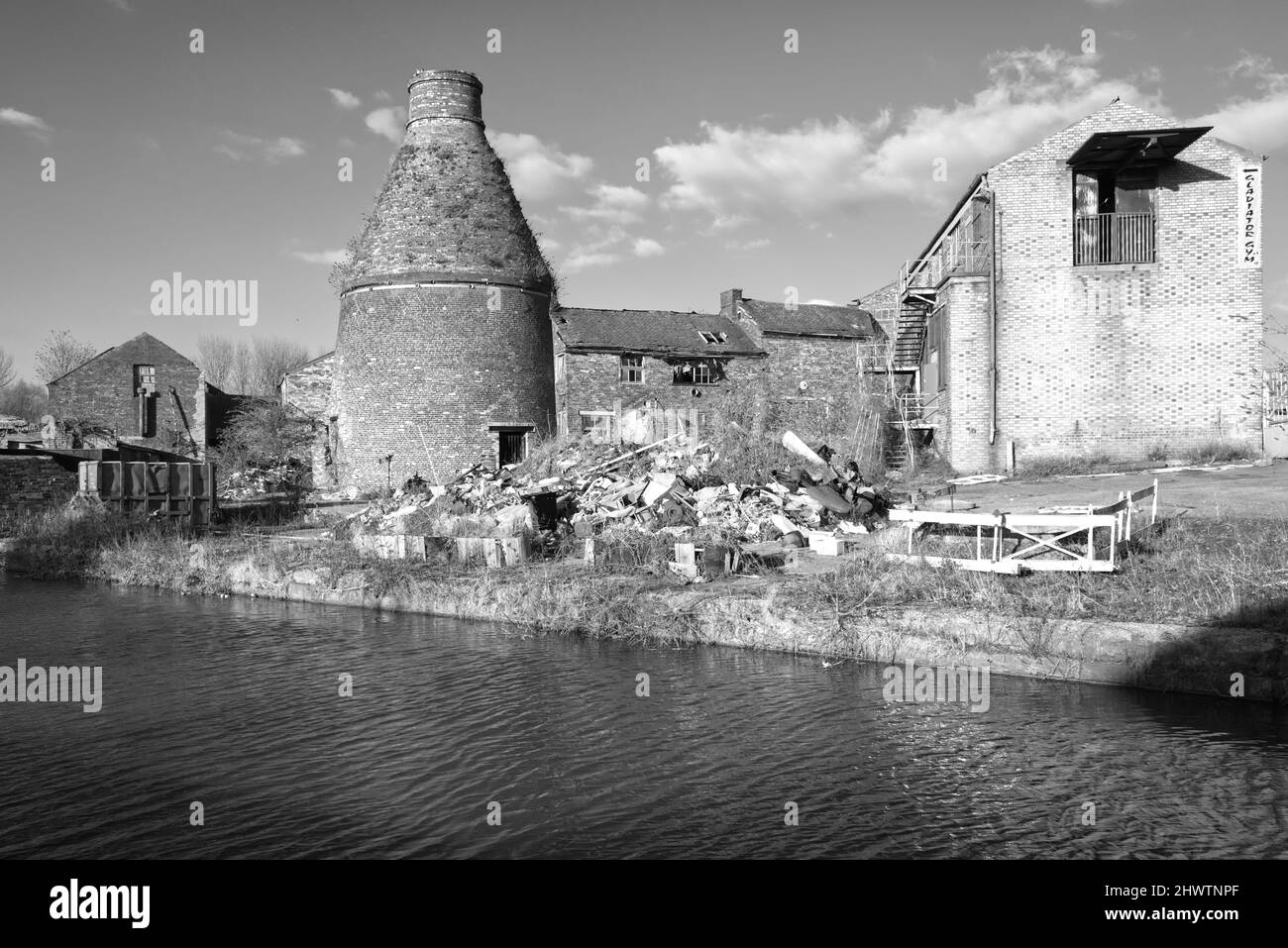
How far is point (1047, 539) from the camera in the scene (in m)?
9.79

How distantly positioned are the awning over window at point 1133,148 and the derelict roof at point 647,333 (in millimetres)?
11331

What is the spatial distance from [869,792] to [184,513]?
17262mm

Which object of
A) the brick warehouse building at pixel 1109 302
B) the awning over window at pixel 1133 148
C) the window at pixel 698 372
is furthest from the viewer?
the window at pixel 698 372

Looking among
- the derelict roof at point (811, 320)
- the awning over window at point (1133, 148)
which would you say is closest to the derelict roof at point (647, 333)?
the derelict roof at point (811, 320)

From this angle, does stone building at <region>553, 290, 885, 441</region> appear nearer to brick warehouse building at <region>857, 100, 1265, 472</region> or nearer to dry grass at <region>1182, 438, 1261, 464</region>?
brick warehouse building at <region>857, 100, 1265, 472</region>

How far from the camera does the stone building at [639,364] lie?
27.1m

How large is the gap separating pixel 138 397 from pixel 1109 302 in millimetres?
32811

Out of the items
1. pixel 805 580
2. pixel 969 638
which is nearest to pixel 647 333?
pixel 805 580

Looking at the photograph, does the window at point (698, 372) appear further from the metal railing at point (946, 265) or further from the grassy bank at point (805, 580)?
the grassy bank at point (805, 580)

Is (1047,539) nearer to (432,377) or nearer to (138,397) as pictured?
(432,377)

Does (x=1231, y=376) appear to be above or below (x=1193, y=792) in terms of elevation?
above
